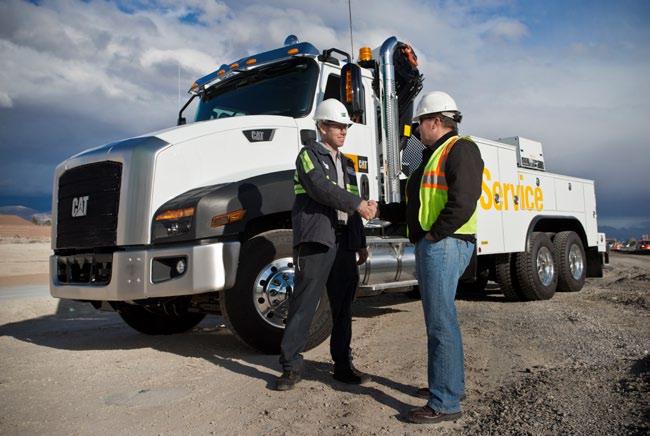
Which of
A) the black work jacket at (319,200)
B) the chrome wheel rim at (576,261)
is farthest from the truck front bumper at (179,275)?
the chrome wheel rim at (576,261)

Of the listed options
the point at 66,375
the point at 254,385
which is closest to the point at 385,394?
the point at 254,385

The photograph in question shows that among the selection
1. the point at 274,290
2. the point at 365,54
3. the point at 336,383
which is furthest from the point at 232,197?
the point at 365,54

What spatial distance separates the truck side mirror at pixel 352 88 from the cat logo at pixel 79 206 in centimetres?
252

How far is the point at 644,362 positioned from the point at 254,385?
8.91ft

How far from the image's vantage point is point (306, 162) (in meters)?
3.74

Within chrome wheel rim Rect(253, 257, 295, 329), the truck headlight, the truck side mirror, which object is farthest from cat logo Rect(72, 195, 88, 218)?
the truck side mirror

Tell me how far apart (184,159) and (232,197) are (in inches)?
22.6

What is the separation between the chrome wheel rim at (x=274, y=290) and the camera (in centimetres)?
447

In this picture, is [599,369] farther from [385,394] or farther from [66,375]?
[66,375]

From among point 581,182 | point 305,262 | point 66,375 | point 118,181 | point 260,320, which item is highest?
point 581,182

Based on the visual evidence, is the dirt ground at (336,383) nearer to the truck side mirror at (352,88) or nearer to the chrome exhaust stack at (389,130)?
the chrome exhaust stack at (389,130)

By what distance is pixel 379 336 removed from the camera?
553 cm

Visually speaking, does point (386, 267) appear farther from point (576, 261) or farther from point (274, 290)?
point (576, 261)

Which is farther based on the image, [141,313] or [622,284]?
[622,284]
